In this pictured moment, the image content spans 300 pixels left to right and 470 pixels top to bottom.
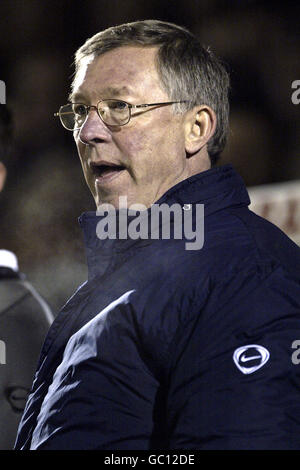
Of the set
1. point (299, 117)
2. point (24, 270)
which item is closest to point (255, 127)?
point (299, 117)

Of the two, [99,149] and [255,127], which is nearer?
[99,149]

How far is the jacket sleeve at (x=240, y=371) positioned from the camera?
1.14 metres

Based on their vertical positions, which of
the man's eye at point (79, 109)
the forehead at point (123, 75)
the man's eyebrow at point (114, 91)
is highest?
the forehead at point (123, 75)

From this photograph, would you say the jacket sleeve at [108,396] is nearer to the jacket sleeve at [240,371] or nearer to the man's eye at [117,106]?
the jacket sleeve at [240,371]

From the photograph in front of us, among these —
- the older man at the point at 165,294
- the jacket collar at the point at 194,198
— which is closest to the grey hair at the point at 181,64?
the older man at the point at 165,294

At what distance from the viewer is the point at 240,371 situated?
1165 mm

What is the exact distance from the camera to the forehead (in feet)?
5.17

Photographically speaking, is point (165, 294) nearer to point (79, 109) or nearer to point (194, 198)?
point (194, 198)

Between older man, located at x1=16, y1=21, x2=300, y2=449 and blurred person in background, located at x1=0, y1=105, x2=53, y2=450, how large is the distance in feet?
1.56

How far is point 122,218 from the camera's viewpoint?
4.91 ft

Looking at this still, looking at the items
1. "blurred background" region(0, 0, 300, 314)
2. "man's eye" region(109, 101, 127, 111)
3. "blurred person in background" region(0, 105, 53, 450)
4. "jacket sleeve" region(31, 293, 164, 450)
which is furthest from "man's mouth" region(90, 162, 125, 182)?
"blurred background" region(0, 0, 300, 314)

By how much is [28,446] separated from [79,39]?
8.38 ft

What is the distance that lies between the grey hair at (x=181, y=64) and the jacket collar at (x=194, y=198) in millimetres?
222

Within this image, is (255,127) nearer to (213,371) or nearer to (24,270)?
(24,270)
